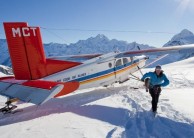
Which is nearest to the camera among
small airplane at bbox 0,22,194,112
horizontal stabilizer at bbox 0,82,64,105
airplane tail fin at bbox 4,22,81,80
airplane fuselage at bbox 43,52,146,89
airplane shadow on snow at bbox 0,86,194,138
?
airplane shadow on snow at bbox 0,86,194,138

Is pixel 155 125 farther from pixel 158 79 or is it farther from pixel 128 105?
pixel 128 105

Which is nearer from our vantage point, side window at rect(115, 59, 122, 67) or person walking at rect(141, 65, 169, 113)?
person walking at rect(141, 65, 169, 113)

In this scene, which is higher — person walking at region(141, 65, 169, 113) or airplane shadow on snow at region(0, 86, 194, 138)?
person walking at region(141, 65, 169, 113)

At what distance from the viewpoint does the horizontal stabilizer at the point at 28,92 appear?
6.43 metres

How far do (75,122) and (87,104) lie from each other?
2480 millimetres

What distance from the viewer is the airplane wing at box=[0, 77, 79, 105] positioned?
6461mm

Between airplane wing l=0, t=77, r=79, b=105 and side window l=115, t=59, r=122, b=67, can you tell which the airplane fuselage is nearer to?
side window l=115, t=59, r=122, b=67

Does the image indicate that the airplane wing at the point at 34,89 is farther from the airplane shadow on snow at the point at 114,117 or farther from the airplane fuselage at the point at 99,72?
the airplane fuselage at the point at 99,72

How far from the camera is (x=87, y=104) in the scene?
31.1 ft

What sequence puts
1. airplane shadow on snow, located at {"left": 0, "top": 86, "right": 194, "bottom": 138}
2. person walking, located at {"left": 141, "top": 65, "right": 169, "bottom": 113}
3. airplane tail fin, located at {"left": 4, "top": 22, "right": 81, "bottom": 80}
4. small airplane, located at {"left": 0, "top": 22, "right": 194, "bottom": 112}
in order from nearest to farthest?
1. airplane shadow on snow, located at {"left": 0, "top": 86, "right": 194, "bottom": 138}
2. person walking, located at {"left": 141, "top": 65, "right": 169, "bottom": 113}
3. small airplane, located at {"left": 0, "top": 22, "right": 194, "bottom": 112}
4. airplane tail fin, located at {"left": 4, "top": 22, "right": 81, "bottom": 80}

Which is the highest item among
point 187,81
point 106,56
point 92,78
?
point 106,56

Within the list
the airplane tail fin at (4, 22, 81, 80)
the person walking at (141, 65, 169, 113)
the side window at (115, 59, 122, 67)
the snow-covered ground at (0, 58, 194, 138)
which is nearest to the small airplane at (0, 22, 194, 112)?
the airplane tail fin at (4, 22, 81, 80)

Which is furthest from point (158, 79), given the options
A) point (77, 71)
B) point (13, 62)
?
point (13, 62)

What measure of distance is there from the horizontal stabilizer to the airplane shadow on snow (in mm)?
929
